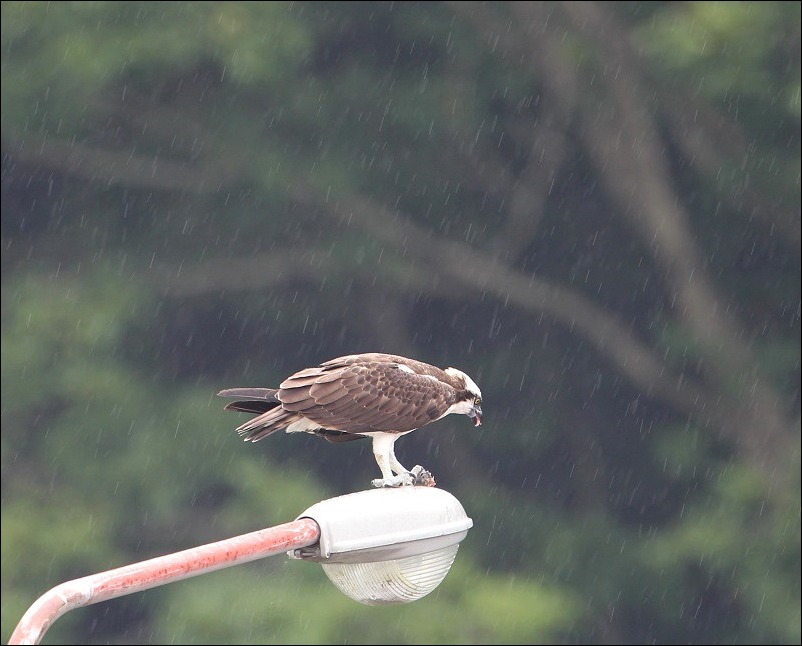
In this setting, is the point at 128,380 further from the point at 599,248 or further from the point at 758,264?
the point at 758,264

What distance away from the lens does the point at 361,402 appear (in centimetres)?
400

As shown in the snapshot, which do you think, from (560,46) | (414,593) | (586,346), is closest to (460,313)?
(586,346)

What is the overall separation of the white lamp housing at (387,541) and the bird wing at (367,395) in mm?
960

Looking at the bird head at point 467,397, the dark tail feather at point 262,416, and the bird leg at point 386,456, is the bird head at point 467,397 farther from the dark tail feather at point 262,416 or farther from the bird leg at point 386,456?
the dark tail feather at point 262,416

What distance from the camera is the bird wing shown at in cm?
391

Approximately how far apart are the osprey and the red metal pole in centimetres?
119

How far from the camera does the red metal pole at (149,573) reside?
1965 millimetres

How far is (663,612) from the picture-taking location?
11.1 m

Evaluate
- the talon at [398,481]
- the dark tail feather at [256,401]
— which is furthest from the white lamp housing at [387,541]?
the dark tail feather at [256,401]

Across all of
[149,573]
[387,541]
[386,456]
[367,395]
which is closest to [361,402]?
[367,395]

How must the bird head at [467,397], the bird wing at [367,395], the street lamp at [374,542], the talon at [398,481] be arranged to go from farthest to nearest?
the bird head at [467,397]
the bird wing at [367,395]
the talon at [398,481]
the street lamp at [374,542]

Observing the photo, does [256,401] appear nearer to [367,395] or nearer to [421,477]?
[367,395]

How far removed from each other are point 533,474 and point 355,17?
3.44m

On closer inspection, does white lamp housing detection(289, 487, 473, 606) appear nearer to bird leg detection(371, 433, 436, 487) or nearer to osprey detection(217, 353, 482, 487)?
bird leg detection(371, 433, 436, 487)
